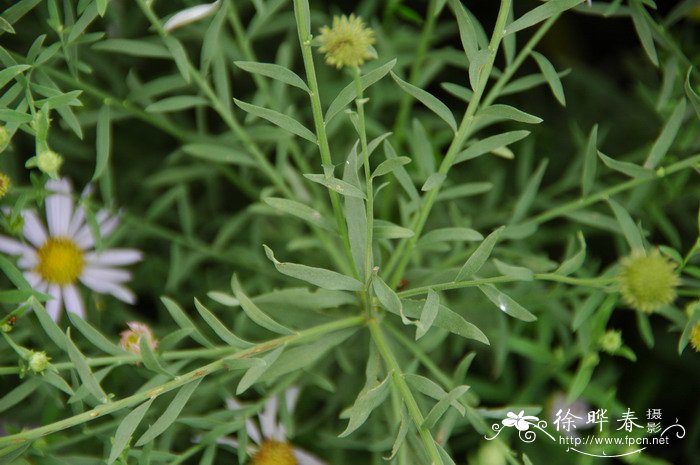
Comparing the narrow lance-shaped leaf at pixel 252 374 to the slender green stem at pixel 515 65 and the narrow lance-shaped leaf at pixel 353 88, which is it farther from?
the slender green stem at pixel 515 65

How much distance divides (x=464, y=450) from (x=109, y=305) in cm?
67

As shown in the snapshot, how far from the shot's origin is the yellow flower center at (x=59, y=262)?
1.07m

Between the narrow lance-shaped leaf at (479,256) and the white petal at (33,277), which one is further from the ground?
the white petal at (33,277)

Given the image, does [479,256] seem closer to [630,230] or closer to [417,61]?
[630,230]

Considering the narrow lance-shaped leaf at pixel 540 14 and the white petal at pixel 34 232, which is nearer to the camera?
the narrow lance-shaped leaf at pixel 540 14

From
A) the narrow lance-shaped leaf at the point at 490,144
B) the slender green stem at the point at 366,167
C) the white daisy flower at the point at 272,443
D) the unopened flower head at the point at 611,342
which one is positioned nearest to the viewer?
the slender green stem at the point at 366,167

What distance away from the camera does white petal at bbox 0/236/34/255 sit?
1030mm

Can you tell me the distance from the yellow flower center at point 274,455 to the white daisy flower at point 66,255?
297mm

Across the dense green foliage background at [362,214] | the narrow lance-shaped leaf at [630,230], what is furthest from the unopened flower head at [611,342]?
the narrow lance-shaped leaf at [630,230]

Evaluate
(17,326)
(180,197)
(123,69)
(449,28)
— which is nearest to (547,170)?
(449,28)

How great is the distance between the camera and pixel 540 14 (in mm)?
722

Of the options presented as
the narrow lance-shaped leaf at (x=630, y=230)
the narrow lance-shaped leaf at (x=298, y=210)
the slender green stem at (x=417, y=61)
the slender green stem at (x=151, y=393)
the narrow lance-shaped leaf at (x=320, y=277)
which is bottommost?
the slender green stem at (x=151, y=393)

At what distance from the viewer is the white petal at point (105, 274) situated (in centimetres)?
109

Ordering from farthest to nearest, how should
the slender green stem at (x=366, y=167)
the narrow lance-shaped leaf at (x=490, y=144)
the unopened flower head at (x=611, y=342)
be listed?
the unopened flower head at (x=611, y=342), the narrow lance-shaped leaf at (x=490, y=144), the slender green stem at (x=366, y=167)
